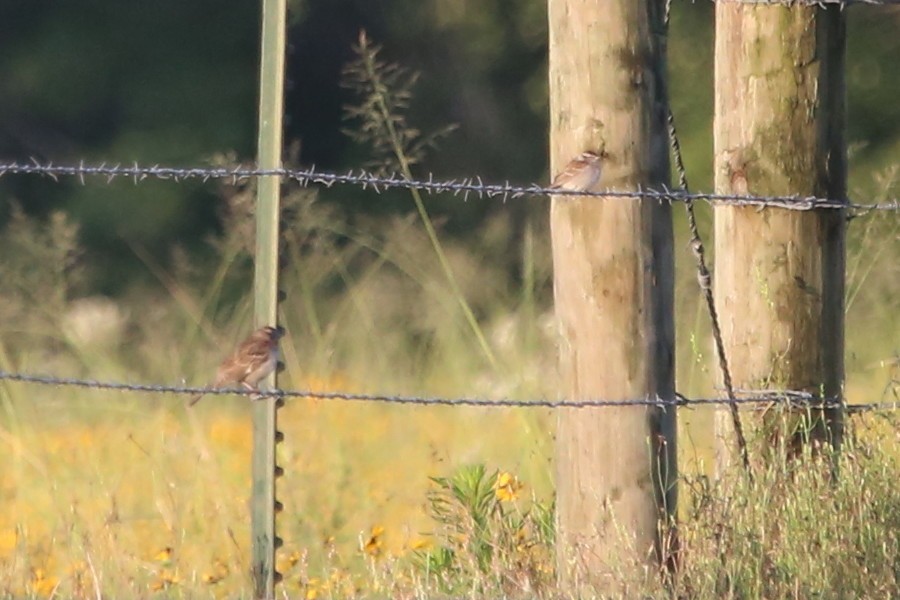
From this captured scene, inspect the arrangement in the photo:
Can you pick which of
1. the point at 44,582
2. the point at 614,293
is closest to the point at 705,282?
the point at 614,293

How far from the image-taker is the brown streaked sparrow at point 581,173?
3.64 meters

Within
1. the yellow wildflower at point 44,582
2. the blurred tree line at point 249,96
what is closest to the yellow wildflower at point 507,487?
the yellow wildflower at point 44,582

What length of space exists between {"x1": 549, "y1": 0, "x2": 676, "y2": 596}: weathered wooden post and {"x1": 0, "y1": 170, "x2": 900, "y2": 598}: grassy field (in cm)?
10

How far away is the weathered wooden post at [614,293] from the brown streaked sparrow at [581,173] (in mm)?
19

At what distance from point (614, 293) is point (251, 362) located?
1.89 metres

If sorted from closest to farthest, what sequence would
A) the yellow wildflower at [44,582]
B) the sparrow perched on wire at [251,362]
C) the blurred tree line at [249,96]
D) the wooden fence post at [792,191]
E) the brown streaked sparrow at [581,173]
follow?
the brown streaked sparrow at [581,173]
the wooden fence post at [792,191]
the sparrow perched on wire at [251,362]
the yellow wildflower at [44,582]
the blurred tree line at [249,96]

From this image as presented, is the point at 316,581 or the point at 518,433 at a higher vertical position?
the point at 518,433

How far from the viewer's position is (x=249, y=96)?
1285cm

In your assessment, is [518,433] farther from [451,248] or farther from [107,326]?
[451,248]

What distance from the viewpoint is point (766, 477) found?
4.04 meters

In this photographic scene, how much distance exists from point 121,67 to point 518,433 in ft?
24.7

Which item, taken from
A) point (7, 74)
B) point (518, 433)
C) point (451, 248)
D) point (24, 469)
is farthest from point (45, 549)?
point (7, 74)

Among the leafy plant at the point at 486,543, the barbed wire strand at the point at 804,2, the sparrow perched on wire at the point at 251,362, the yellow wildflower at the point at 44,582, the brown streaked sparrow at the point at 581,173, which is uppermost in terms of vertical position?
the barbed wire strand at the point at 804,2

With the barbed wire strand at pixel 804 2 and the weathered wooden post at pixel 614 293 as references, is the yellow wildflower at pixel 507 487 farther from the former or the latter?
the barbed wire strand at pixel 804 2
